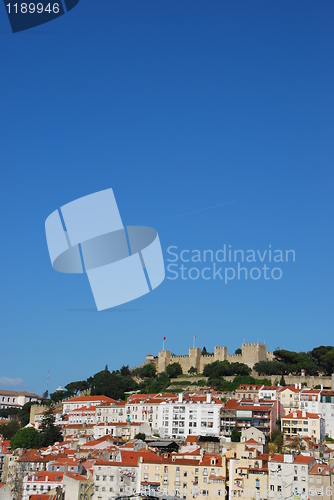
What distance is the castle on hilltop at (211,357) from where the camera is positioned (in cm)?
6375

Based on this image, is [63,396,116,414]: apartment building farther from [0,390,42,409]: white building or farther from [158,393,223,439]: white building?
[0,390,42,409]: white building

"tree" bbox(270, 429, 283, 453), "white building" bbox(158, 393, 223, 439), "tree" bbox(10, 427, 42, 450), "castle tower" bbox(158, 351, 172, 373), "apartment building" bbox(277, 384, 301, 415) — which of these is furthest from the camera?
"castle tower" bbox(158, 351, 172, 373)

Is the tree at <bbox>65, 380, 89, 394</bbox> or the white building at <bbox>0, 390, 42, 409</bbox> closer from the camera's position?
the tree at <bbox>65, 380, 89, 394</bbox>

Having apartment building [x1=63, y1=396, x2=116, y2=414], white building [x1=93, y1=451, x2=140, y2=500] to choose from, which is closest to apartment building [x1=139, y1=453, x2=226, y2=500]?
white building [x1=93, y1=451, x2=140, y2=500]

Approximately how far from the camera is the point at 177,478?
32.9m

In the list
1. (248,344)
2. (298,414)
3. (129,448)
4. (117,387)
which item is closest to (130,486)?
(129,448)

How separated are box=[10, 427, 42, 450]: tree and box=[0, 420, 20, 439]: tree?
28.7 feet

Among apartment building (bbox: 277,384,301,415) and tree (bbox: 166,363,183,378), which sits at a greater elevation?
tree (bbox: 166,363,183,378)

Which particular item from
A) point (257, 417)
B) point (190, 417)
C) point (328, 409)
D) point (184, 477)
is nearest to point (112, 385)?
point (190, 417)

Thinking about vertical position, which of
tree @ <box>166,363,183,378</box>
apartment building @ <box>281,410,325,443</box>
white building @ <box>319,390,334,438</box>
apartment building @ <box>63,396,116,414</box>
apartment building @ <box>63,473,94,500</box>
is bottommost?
apartment building @ <box>63,473,94,500</box>

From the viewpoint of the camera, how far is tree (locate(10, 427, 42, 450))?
47.2 m

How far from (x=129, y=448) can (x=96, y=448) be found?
9.39 ft

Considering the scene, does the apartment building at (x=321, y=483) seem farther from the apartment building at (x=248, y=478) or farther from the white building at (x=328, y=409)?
the white building at (x=328, y=409)

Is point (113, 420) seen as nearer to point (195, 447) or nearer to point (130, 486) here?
point (195, 447)
